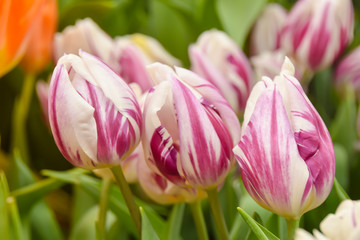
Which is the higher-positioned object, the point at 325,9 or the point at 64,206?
the point at 325,9

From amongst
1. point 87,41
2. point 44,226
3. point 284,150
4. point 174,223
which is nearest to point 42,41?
point 87,41

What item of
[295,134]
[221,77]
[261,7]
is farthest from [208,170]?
[261,7]

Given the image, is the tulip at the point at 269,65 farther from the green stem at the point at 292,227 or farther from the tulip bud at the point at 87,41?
the green stem at the point at 292,227

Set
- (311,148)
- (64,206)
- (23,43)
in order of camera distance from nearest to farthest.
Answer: (311,148) < (23,43) < (64,206)

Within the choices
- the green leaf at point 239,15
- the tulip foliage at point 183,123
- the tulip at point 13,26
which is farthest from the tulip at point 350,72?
the tulip at point 13,26

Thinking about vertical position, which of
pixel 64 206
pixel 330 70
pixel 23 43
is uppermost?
pixel 23 43

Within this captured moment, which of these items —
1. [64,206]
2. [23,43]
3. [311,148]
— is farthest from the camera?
[64,206]

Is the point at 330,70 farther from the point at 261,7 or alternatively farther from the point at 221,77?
the point at 221,77
